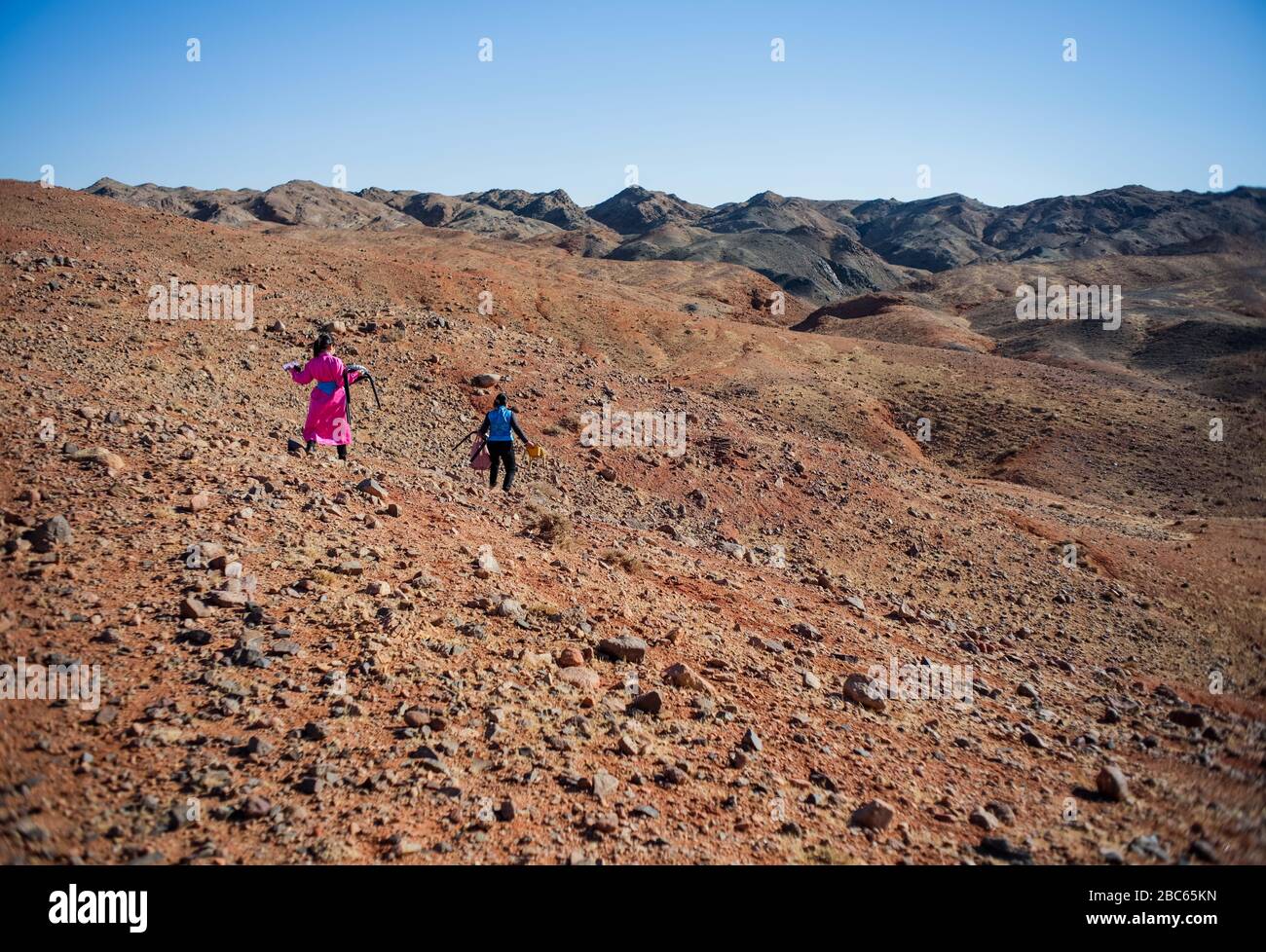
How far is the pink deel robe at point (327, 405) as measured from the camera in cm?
939

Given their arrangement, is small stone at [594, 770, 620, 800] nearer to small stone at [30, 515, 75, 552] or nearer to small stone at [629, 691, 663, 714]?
small stone at [629, 691, 663, 714]

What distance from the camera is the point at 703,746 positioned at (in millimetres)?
5258

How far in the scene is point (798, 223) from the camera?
108312 mm

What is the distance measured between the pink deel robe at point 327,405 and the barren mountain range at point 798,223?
61.4m

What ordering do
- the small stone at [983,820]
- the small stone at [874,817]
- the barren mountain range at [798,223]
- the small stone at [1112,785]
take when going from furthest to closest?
the barren mountain range at [798,223] < the small stone at [1112,785] < the small stone at [983,820] < the small stone at [874,817]

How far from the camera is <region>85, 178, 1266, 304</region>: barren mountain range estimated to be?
7850 centimetres

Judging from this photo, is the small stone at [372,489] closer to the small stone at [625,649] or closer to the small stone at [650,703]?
the small stone at [625,649]

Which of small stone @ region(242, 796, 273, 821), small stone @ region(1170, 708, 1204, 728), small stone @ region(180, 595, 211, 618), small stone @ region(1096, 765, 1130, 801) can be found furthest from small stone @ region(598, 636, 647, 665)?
small stone @ region(1170, 708, 1204, 728)

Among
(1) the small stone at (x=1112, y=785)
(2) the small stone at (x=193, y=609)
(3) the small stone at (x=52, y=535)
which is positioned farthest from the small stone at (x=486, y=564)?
(1) the small stone at (x=1112, y=785)

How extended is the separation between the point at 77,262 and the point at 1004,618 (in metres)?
20.8

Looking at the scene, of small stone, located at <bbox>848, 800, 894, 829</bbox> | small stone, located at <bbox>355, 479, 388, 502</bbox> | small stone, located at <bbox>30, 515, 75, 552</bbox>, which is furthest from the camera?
small stone, located at <bbox>355, 479, 388, 502</bbox>

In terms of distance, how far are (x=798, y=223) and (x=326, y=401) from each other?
10992 cm

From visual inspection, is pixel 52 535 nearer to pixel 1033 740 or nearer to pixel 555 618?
pixel 555 618

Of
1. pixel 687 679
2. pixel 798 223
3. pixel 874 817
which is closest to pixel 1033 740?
pixel 874 817
